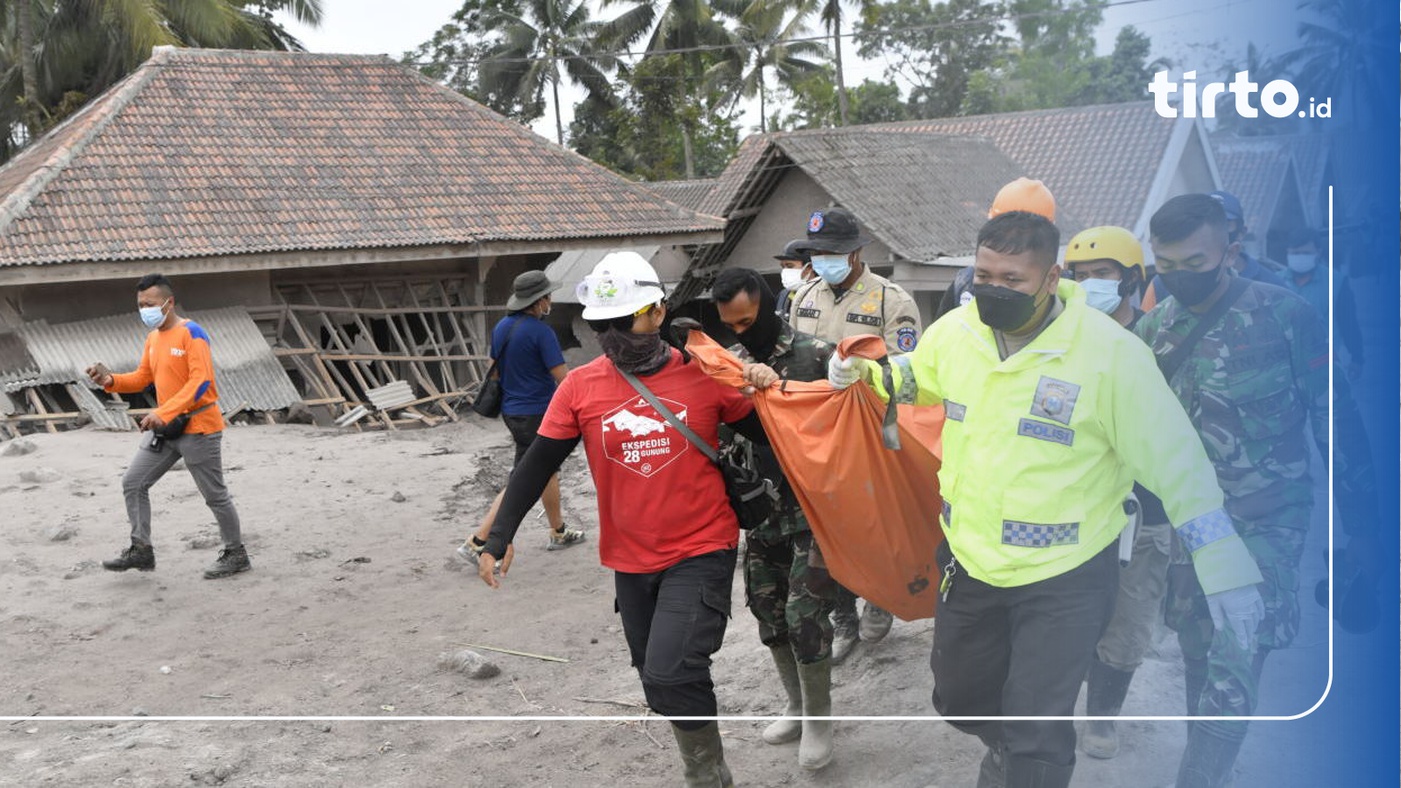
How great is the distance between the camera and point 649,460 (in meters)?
3.56

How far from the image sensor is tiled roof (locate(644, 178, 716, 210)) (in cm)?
2528

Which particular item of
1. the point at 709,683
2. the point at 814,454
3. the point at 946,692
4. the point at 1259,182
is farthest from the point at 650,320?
the point at 1259,182

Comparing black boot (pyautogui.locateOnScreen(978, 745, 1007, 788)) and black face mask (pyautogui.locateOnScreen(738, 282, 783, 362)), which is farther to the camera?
black face mask (pyautogui.locateOnScreen(738, 282, 783, 362))

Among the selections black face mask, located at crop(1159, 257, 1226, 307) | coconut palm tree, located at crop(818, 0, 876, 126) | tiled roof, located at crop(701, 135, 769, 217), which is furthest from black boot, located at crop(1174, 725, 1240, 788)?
tiled roof, located at crop(701, 135, 769, 217)

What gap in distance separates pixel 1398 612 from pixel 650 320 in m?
2.03

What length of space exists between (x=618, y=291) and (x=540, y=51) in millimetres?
5781

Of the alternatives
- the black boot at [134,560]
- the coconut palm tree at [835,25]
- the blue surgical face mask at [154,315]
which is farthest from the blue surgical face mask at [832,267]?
the black boot at [134,560]

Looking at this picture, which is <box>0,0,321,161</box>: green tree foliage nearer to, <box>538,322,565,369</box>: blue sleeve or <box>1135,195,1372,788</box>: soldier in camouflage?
<box>538,322,565,369</box>: blue sleeve

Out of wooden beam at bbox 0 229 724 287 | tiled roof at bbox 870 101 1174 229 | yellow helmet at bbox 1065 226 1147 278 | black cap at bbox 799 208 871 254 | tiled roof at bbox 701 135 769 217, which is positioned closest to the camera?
tiled roof at bbox 870 101 1174 229

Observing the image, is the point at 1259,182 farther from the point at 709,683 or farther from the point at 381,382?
the point at 381,382

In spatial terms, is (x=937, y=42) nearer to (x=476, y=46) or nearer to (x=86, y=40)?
(x=476, y=46)

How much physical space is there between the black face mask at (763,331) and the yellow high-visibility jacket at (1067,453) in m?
0.99

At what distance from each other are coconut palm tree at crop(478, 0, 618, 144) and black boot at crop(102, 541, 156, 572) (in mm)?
4131

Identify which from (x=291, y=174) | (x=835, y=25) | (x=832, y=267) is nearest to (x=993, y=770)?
(x=832, y=267)
